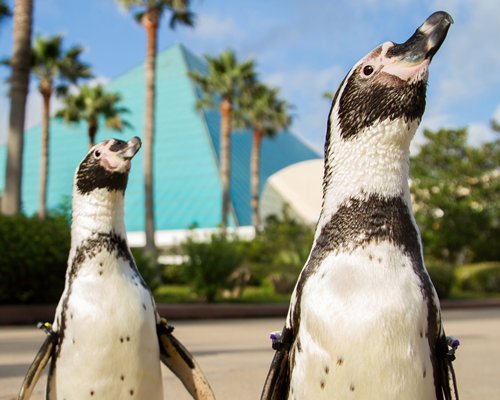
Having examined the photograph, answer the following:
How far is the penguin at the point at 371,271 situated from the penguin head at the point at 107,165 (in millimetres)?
1189

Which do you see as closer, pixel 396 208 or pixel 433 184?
pixel 396 208

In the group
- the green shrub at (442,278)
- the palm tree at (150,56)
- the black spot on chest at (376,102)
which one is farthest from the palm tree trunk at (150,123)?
the black spot on chest at (376,102)

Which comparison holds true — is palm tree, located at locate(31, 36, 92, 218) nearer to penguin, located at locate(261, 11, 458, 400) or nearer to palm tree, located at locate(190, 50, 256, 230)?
palm tree, located at locate(190, 50, 256, 230)

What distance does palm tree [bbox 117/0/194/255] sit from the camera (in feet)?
56.3

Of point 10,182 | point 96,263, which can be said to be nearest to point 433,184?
point 10,182

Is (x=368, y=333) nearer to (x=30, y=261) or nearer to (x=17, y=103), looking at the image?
(x=30, y=261)

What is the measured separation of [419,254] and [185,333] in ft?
26.8

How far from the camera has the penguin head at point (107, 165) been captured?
2.84 metres

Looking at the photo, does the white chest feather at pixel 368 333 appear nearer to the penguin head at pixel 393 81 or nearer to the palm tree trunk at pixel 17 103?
the penguin head at pixel 393 81

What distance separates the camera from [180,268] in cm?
1585

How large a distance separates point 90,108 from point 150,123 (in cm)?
832

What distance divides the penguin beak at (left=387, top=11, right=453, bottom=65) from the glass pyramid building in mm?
46305

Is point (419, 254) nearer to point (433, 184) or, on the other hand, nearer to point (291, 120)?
point (433, 184)

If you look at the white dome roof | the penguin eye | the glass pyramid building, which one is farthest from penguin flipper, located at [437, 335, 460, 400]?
the glass pyramid building
